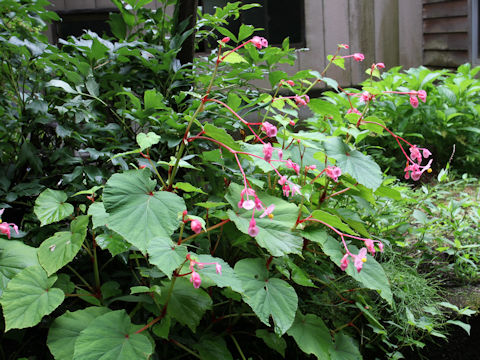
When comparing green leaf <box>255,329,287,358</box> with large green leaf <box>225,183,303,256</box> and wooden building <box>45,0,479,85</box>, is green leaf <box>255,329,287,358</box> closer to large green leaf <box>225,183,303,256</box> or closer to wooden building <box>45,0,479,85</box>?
large green leaf <box>225,183,303,256</box>

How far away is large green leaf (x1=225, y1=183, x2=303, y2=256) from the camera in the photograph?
100 centimetres

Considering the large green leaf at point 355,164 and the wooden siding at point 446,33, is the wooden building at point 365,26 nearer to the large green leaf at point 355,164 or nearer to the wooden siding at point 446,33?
the wooden siding at point 446,33

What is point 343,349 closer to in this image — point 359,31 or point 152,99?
point 152,99

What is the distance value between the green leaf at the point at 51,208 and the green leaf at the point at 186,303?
295 mm

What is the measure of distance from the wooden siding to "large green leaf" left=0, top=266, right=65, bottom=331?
4003 mm

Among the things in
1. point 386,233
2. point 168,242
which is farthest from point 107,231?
point 386,233

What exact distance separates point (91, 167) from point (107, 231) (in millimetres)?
271

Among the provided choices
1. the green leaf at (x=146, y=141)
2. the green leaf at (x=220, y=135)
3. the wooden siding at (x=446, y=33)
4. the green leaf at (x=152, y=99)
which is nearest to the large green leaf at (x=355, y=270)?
the green leaf at (x=220, y=135)

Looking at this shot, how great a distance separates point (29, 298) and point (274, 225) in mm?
542

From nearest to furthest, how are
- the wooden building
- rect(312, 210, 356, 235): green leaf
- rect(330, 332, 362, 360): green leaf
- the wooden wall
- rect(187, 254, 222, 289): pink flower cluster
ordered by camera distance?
rect(187, 254, 222, 289): pink flower cluster
rect(312, 210, 356, 235): green leaf
rect(330, 332, 362, 360): green leaf
the wooden building
the wooden wall

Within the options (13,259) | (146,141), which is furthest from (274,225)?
(13,259)

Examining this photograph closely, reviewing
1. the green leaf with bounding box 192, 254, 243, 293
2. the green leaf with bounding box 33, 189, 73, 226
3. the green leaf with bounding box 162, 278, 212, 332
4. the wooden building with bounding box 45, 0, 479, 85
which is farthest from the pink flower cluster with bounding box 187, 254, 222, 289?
the wooden building with bounding box 45, 0, 479, 85

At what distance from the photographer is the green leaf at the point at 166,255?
85cm

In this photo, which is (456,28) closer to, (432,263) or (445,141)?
(445,141)
